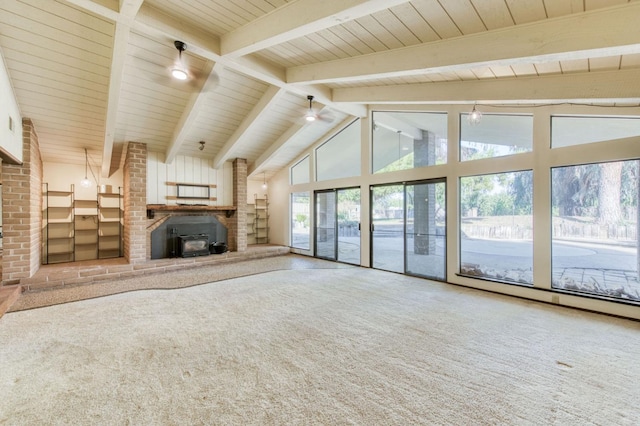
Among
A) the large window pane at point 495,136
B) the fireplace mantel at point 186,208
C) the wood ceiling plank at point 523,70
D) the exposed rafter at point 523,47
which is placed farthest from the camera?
the fireplace mantel at point 186,208

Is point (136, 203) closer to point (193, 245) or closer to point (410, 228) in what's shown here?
point (193, 245)

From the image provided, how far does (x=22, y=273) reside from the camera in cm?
453

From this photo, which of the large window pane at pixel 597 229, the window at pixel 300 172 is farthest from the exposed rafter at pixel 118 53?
the large window pane at pixel 597 229

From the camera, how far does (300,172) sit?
27.6ft

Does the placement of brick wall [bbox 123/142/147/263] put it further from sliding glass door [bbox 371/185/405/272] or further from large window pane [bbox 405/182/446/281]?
large window pane [bbox 405/182/446/281]

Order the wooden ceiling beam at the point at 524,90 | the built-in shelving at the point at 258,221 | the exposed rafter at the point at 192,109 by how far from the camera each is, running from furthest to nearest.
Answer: the built-in shelving at the point at 258,221, the exposed rafter at the point at 192,109, the wooden ceiling beam at the point at 524,90

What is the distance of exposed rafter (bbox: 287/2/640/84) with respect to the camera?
225 centimetres

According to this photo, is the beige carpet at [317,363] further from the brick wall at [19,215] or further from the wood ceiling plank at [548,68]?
the wood ceiling plank at [548,68]

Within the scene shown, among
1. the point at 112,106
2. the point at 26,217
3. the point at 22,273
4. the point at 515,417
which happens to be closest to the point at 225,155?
the point at 112,106

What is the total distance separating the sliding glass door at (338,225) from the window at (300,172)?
2.43 feet

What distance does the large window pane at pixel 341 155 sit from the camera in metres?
6.74

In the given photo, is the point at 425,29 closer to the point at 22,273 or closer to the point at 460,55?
the point at 460,55

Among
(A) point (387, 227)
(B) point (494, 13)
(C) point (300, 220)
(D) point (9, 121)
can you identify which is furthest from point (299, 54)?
(C) point (300, 220)

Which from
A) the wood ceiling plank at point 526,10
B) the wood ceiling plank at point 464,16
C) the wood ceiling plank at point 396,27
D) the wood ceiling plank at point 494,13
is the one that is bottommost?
the wood ceiling plank at point 526,10
